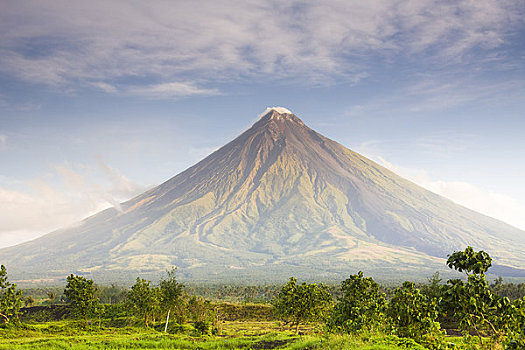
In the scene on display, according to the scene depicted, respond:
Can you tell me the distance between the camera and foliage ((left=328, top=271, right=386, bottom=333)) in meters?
24.9

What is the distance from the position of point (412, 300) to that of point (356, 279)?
251 inches

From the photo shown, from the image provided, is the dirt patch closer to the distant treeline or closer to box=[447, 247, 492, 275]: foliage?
box=[447, 247, 492, 275]: foliage

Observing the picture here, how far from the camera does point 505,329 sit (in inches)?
587

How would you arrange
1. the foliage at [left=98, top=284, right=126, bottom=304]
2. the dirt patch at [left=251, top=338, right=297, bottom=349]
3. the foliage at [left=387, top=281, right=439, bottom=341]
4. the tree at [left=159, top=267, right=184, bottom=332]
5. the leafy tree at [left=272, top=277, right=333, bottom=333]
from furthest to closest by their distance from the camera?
the foliage at [left=98, top=284, right=126, bottom=304] → the tree at [left=159, top=267, right=184, bottom=332] → the leafy tree at [left=272, top=277, right=333, bottom=333] → the dirt patch at [left=251, top=338, right=297, bottom=349] → the foliage at [left=387, top=281, right=439, bottom=341]

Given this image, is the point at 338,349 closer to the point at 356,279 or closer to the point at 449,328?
the point at 356,279

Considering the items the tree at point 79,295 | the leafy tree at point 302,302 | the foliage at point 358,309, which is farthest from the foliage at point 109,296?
the foliage at point 358,309

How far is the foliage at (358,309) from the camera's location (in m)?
24.9

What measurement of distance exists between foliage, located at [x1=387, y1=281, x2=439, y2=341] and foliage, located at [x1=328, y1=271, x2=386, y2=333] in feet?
9.56

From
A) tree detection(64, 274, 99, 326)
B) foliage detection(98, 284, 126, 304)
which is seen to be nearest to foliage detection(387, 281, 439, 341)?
tree detection(64, 274, 99, 326)

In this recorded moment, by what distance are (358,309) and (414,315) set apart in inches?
210

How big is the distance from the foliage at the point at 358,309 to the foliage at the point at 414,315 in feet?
9.56

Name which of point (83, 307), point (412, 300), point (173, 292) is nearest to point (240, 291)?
point (173, 292)

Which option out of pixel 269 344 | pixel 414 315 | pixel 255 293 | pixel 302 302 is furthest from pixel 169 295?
pixel 255 293

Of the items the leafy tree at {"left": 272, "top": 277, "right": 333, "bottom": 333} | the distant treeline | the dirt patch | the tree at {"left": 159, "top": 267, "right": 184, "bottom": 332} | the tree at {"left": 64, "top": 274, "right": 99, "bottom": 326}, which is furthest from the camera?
the distant treeline
